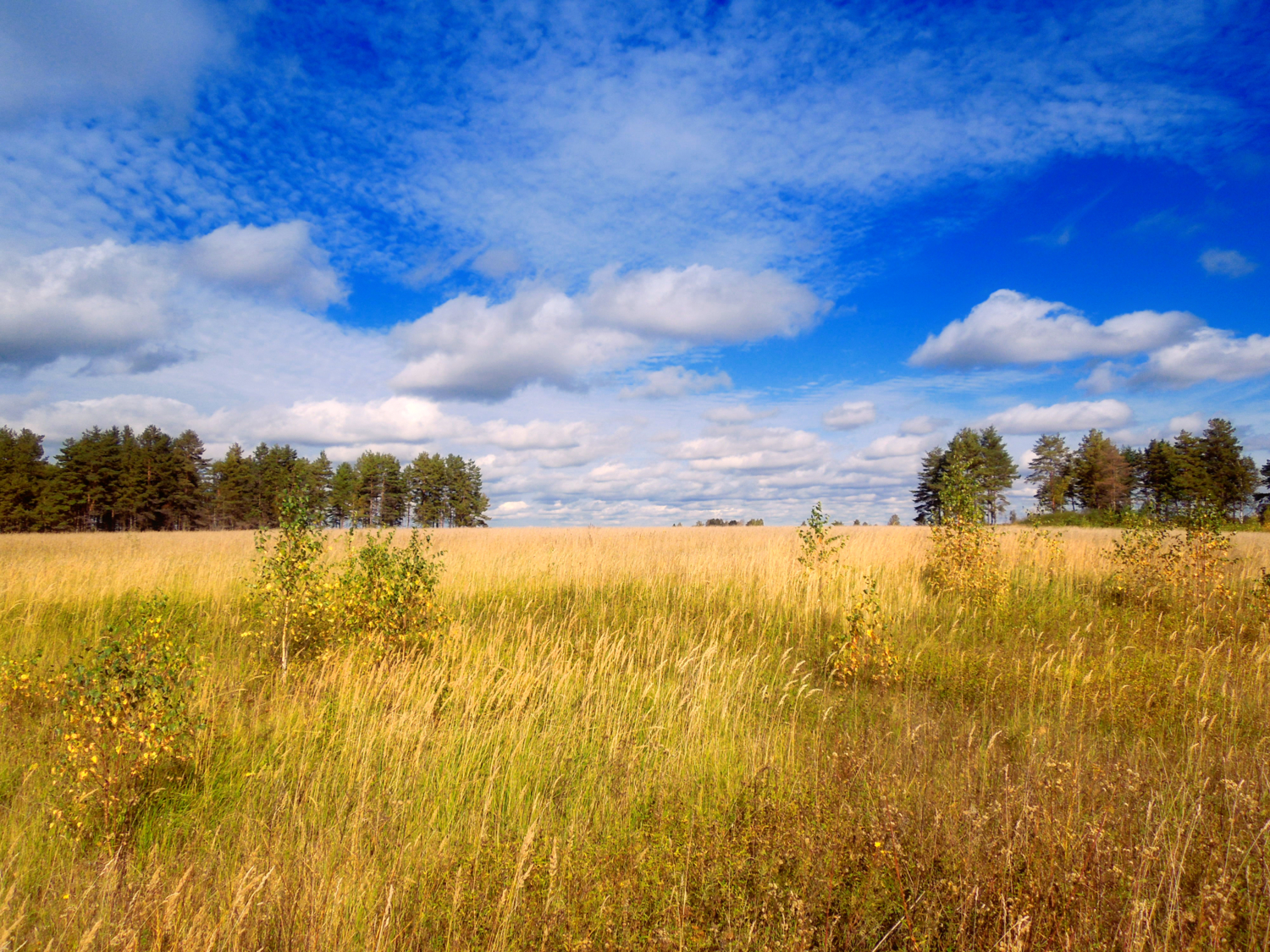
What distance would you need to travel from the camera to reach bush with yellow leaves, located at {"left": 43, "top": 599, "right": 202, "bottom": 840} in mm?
3305

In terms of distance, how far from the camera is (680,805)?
337 centimetres

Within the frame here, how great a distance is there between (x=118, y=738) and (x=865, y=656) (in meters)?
6.31

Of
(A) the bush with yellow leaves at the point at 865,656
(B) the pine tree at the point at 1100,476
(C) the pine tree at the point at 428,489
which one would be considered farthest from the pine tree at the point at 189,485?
(B) the pine tree at the point at 1100,476

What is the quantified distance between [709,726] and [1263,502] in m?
69.8

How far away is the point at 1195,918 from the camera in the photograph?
224 centimetres

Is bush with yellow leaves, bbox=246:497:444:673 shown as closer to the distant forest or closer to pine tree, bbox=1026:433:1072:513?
the distant forest

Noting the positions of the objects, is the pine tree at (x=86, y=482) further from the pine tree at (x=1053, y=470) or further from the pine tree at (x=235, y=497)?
the pine tree at (x=1053, y=470)

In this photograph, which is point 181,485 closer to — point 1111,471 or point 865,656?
point 865,656

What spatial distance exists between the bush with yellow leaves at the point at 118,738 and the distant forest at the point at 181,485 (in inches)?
1503

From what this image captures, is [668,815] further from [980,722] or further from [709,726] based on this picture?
[980,722]

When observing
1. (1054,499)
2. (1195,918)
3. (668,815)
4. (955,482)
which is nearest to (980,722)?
(1195,918)

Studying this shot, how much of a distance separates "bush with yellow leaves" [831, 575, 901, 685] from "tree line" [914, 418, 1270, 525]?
124 ft

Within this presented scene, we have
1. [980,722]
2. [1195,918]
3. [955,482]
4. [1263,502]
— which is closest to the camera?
[1195,918]

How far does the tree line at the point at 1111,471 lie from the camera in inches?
1751
